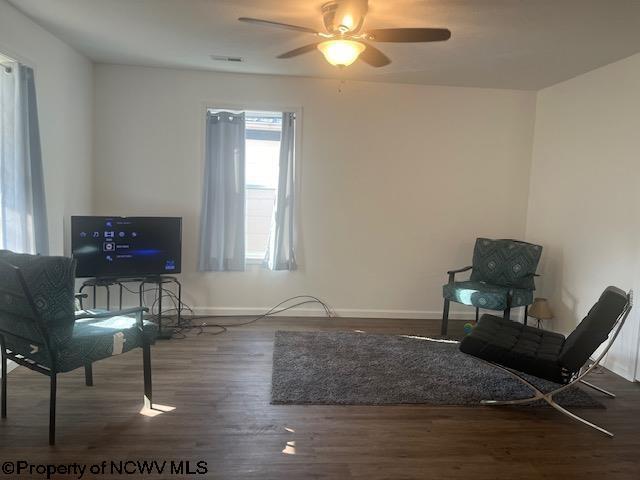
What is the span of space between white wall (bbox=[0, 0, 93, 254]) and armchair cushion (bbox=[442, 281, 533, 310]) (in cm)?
369

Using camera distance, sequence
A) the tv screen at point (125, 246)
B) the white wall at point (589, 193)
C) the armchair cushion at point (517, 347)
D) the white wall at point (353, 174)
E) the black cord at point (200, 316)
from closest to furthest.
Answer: the armchair cushion at point (517, 347), the white wall at point (589, 193), the tv screen at point (125, 246), the black cord at point (200, 316), the white wall at point (353, 174)

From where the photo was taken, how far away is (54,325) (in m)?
2.37

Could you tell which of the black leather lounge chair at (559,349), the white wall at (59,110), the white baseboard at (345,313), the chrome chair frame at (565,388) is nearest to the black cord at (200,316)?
the white baseboard at (345,313)

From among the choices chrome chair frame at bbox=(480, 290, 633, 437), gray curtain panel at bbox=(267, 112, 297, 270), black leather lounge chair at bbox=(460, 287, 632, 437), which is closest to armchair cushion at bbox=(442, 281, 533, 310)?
black leather lounge chair at bbox=(460, 287, 632, 437)

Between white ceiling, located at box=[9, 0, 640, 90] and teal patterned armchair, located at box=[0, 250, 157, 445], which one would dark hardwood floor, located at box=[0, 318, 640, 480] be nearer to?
teal patterned armchair, located at box=[0, 250, 157, 445]

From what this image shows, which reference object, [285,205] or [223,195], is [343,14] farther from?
[223,195]

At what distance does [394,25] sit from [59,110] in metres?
2.92

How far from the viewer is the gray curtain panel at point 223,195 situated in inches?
182

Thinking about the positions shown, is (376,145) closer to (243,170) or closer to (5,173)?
(243,170)

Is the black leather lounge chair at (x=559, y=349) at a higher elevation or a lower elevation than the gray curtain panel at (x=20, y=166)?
lower

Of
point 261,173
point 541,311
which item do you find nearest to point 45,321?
point 261,173

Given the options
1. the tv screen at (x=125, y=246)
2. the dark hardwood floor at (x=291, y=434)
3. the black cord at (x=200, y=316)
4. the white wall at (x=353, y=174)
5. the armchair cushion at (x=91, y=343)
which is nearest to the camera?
the dark hardwood floor at (x=291, y=434)

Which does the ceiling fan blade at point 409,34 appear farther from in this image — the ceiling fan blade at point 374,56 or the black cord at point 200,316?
the black cord at point 200,316

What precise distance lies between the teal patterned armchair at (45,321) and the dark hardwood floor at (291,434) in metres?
0.29
